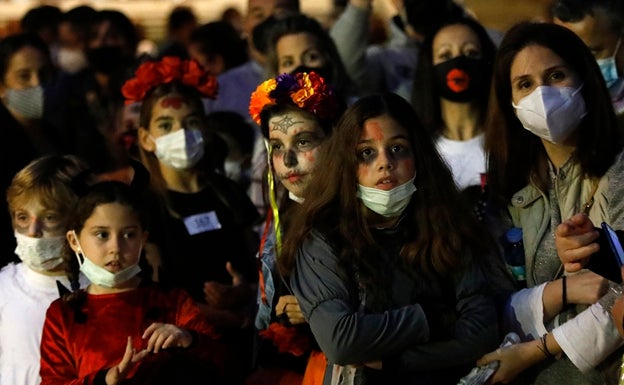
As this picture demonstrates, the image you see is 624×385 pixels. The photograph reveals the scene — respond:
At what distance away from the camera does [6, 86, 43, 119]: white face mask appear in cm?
922

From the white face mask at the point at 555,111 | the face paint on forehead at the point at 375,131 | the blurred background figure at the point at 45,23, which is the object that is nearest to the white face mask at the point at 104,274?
the face paint on forehead at the point at 375,131

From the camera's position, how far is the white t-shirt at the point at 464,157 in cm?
725

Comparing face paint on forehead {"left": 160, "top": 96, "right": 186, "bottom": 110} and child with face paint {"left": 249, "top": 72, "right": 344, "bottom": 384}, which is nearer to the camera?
child with face paint {"left": 249, "top": 72, "right": 344, "bottom": 384}

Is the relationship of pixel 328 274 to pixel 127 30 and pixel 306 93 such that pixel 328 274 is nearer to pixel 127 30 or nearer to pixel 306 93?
pixel 306 93

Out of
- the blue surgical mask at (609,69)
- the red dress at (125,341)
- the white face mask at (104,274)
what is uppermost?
the blue surgical mask at (609,69)

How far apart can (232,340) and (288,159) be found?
1.18 meters

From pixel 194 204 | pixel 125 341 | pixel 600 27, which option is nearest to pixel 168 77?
pixel 194 204

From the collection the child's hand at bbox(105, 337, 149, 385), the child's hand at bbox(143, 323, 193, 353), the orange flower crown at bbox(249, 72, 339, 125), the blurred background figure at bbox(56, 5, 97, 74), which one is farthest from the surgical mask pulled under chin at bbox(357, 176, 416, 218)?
the blurred background figure at bbox(56, 5, 97, 74)

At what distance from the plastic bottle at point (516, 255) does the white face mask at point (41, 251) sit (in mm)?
2179

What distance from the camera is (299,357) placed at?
20.2 ft

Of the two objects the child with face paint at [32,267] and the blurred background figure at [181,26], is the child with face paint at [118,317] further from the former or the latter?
the blurred background figure at [181,26]

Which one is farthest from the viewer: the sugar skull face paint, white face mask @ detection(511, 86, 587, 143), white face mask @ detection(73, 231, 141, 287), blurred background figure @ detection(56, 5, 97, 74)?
blurred background figure @ detection(56, 5, 97, 74)

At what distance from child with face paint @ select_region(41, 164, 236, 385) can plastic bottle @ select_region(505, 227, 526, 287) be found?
4.39ft

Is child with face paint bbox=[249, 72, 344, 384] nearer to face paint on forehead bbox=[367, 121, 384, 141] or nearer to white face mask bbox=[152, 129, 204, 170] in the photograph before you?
face paint on forehead bbox=[367, 121, 384, 141]
